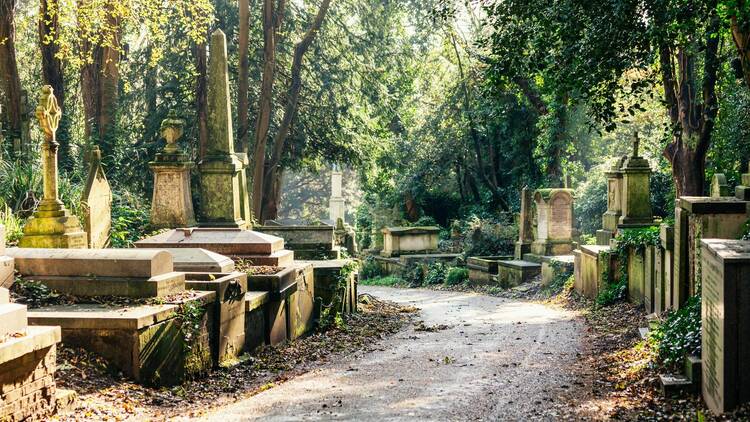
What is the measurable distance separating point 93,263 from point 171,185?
5773mm

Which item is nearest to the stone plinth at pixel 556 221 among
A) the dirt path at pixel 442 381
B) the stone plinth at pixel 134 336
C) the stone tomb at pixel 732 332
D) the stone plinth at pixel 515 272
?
the stone plinth at pixel 515 272

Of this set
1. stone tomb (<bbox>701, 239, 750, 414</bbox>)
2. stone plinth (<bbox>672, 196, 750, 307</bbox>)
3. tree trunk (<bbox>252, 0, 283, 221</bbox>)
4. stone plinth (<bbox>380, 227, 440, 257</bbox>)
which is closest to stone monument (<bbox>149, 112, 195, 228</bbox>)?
tree trunk (<bbox>252, 0, 283, 221</bbox>)

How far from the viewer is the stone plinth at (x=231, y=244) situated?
444 inches

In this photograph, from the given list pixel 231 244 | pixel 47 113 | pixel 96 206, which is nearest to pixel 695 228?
pixel 231 244

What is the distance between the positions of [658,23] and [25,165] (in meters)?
10.8

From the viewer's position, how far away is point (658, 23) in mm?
9562

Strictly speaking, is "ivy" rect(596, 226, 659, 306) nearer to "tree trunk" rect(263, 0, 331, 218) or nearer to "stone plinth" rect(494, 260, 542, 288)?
"stone plinth" rect(494, 260, 542, 288)

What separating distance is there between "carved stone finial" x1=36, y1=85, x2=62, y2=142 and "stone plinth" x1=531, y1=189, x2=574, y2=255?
1372 centimetres

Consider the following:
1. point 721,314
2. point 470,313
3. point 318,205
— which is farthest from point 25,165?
point 318,205

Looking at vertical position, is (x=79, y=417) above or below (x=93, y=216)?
below

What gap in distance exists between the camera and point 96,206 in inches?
506

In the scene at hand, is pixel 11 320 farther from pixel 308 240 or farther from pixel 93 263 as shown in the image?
pixel 308 240

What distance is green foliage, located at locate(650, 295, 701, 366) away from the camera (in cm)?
682

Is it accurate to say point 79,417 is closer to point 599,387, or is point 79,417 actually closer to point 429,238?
point 599,387
